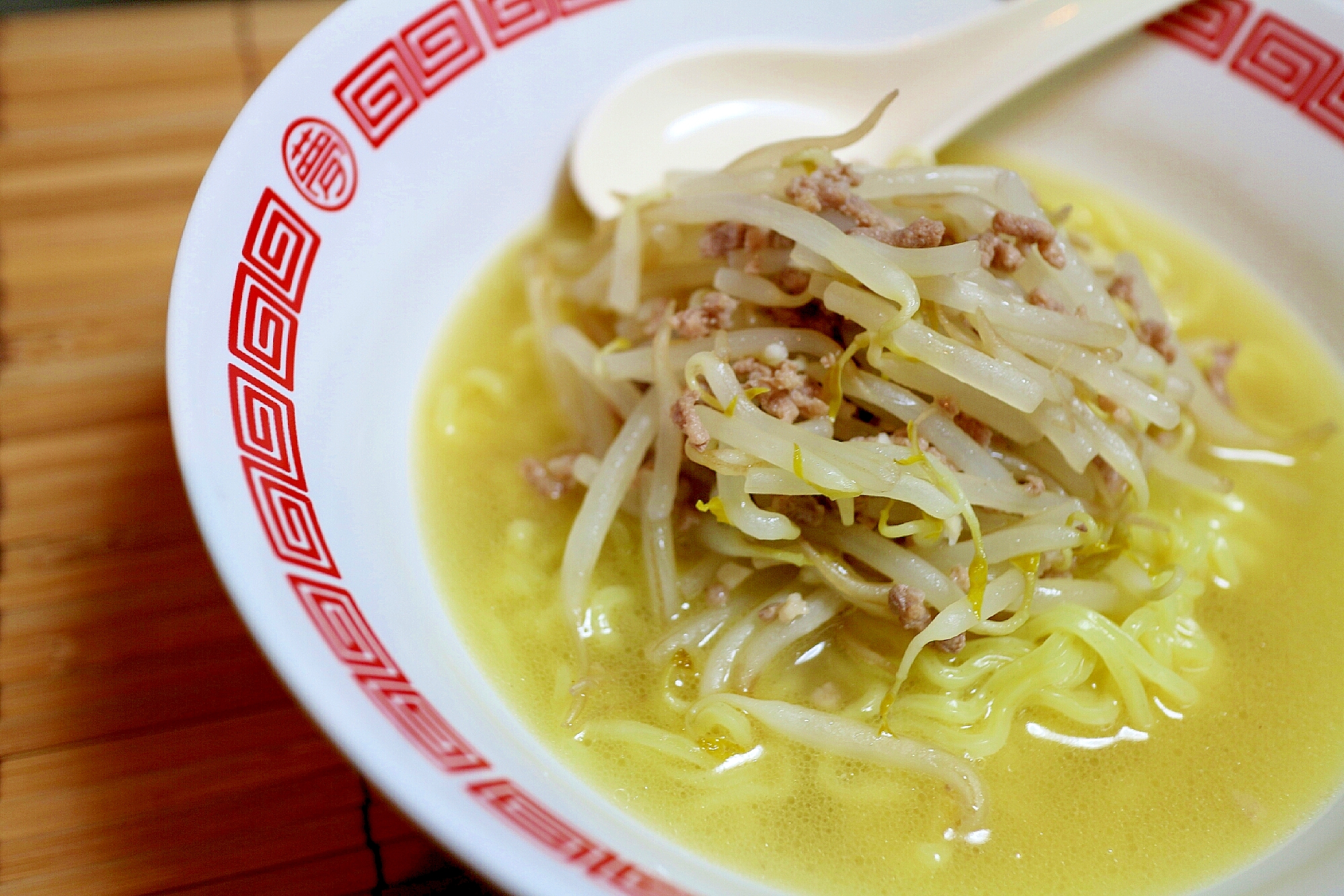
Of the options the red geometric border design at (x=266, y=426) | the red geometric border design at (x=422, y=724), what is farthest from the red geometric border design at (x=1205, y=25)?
the red geometric border design at (x=422, y=724)

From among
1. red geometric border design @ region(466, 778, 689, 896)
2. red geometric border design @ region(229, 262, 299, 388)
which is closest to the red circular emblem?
red geometric border design @ region(229, 262, 299, 388)

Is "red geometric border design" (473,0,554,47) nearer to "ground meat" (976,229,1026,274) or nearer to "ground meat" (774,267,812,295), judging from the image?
"ground meat" (774,267,812,295)

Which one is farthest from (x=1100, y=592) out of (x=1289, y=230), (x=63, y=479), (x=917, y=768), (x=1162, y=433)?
(x=63, y=479)

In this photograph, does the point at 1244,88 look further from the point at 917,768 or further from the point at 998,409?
the point at 917,768

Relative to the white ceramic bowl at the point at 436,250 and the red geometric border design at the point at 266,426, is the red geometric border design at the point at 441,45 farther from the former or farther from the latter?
the red geometric border design at the point at 266,426

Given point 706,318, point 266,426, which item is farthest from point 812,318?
point 266,426

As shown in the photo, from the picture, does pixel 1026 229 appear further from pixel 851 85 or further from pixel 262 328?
pixel 262 328
